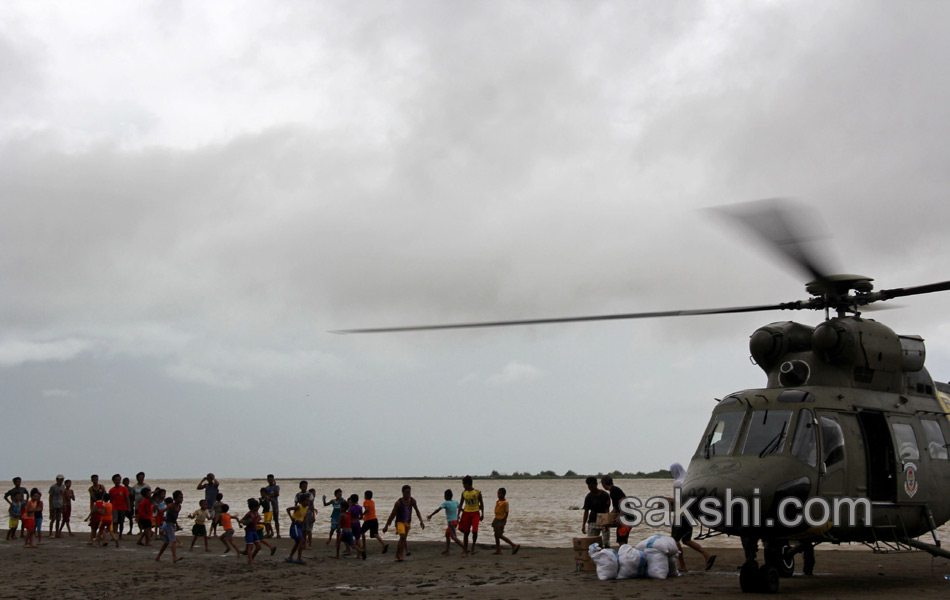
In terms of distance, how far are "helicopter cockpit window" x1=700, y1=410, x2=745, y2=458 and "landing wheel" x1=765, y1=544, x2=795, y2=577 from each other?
4.30 ft

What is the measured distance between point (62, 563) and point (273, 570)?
4425mm

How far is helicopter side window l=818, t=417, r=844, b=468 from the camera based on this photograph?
442 inches

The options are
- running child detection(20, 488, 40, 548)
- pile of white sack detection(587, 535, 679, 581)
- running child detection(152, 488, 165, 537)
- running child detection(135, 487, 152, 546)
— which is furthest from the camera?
running child detection(152, 488, 165, 537)

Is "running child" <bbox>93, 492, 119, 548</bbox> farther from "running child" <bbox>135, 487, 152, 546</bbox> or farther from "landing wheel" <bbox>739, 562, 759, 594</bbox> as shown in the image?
"landing wheel" <bbox>739, 562, 759, 594</bbox>

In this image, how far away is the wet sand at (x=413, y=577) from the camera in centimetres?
1209

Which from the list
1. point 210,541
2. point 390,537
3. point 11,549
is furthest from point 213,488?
point 390,537

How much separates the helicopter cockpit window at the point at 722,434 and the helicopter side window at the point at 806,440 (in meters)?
0.72

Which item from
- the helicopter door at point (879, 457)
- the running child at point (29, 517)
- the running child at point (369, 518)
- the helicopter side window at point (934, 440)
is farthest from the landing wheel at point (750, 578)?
the running child at point (29, 517)

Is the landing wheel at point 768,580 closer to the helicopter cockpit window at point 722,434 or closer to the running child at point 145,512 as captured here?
the helicopter cockpit window at point 722,434

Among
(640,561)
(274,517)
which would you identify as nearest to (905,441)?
(640,561)

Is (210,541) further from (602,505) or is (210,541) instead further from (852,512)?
(852,512)

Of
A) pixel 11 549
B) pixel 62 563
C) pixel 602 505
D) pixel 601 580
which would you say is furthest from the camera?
pixel 11 549

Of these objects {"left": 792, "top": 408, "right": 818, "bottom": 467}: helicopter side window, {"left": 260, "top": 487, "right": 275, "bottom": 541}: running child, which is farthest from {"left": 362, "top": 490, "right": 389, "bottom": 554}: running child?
{"left": 792, "top": 408, "right": 818, "bottom": 467}: helicopter side window

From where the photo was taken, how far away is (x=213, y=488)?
65.7 ft
